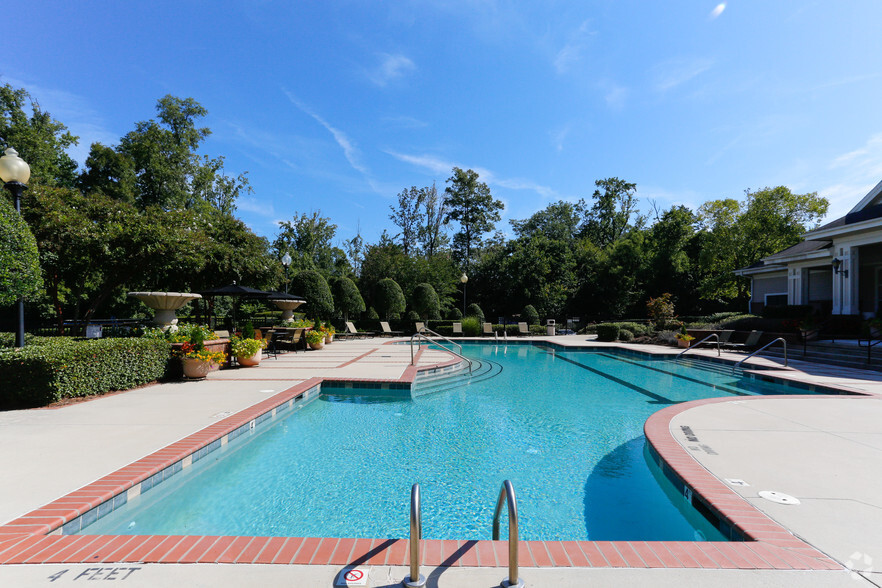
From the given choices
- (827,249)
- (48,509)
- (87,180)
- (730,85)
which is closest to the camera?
(48,509)

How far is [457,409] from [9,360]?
6641mm

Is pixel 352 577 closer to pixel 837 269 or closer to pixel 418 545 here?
pixel 418 545

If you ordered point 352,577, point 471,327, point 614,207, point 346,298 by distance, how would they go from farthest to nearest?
point 614,207 → point 346,298 → point 471,327 → point 352,577

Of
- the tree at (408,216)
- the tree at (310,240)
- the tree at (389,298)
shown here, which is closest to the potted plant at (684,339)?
the tree at (389,298)

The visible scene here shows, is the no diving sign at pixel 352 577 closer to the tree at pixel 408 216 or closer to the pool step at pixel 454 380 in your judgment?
the pool step at pixel 454 380

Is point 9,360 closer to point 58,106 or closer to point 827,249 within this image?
point 827,249

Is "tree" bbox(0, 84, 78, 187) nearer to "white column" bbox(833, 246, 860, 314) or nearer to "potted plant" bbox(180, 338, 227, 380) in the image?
"potted plant" bbox(180, 338, 227, 380)

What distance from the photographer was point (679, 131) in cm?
1552

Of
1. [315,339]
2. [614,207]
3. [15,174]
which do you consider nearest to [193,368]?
[15,174]

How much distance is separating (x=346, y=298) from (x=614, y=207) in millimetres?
29539

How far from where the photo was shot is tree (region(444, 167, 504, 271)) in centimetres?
3616

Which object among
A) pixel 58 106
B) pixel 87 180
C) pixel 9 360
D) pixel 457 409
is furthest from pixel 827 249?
pixel 58 106

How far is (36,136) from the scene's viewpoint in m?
21.9

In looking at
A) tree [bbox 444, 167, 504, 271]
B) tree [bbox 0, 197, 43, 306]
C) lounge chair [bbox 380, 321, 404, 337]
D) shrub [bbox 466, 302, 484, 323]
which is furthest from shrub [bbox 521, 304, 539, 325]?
tree [bbox 0, 197, 43, 306]
